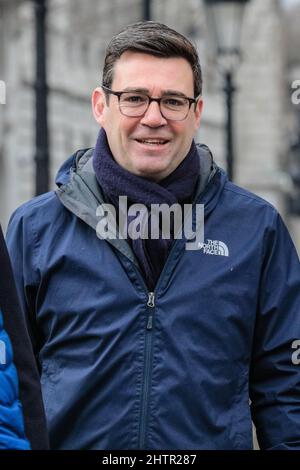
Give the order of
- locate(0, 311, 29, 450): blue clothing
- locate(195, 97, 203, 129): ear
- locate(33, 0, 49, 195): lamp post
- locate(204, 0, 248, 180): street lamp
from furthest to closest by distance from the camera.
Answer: locate(204, 0, 248, 180): street lamp → locate(33, 0, 49, 195): lamp post → locate(195, 97, 203, 129): ear → locate(0, 311, 29, 450): blue clothing

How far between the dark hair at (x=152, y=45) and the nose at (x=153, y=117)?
161mm

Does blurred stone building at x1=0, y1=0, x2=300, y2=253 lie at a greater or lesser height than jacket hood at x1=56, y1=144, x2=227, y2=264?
lesser

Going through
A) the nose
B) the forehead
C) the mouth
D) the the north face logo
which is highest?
the forehead

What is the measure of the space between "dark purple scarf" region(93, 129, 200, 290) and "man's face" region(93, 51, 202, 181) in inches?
1.2

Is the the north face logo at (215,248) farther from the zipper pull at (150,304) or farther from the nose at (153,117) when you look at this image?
the nose at (153,117)

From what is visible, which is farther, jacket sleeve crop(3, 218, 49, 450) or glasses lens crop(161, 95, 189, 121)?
glasses lens crop(161, 95, 189, 121)

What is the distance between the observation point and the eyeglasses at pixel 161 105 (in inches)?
169

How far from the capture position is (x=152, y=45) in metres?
4.31

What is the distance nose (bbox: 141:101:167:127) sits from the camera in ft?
14.0

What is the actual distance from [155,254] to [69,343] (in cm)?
37

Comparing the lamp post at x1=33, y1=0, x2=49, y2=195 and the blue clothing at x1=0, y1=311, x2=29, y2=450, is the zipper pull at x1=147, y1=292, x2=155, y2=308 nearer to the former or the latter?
the blue clothing at x1=0, y1=311, x2=29, y2=450

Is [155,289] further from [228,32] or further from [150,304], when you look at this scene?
[228,32]

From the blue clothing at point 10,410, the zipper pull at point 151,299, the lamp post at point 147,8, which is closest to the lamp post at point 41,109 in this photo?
the lamp post at point 147,8

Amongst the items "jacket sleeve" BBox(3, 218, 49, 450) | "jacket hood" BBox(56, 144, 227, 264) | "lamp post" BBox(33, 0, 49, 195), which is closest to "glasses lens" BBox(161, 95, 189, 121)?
"jacket hood" BBox(56, 144, 227, 264)
